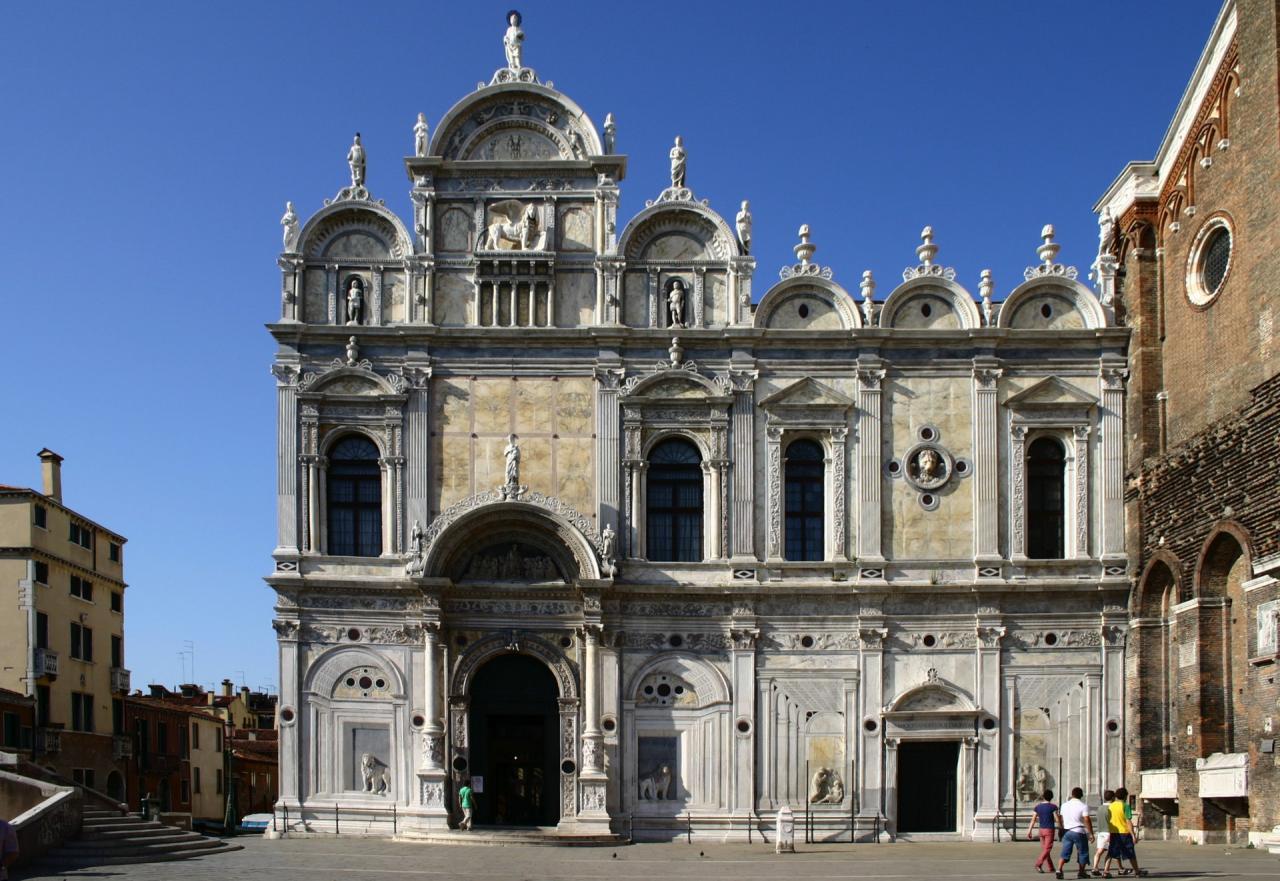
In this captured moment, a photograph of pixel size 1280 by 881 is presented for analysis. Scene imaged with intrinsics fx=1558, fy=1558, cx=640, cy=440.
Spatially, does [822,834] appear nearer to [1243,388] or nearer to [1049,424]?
[1049,424]

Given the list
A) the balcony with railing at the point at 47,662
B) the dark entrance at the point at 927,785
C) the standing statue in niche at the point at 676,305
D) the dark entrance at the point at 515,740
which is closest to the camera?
the dark entrance at the point at 927,785

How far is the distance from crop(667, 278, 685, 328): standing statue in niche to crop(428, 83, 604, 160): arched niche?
3.55 m

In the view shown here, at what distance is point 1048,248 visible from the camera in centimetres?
3500

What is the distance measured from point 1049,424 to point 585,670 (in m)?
11.5

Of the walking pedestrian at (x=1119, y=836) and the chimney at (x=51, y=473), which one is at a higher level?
the chimney at (x=51, y=473)

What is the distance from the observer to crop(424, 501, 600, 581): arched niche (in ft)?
109

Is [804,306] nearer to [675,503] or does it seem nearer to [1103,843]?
[675,503]

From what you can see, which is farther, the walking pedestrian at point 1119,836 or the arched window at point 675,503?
the arched window at point 675,503

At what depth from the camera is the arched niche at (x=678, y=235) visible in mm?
34906

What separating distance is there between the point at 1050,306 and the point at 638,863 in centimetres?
1581

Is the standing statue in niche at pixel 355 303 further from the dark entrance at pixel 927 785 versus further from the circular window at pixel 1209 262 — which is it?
the circular window at pixel 1209 262

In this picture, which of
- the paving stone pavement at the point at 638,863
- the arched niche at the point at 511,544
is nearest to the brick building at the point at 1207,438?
the paving stone pavement at the point at 638,863

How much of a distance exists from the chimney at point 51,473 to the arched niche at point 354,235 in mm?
18694

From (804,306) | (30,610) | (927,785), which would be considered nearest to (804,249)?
(804,306)
